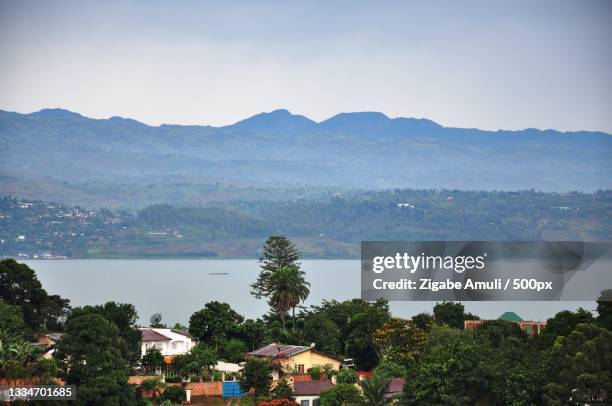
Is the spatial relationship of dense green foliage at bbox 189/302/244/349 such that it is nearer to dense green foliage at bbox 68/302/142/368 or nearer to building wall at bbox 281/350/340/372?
dense green foliage at bbox 68/302/142/368

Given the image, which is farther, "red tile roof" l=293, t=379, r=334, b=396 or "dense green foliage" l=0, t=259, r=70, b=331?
"dense green foliage" l=0, t=259, r=70, b=331

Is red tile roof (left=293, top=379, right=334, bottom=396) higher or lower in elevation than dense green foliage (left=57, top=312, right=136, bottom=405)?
lower

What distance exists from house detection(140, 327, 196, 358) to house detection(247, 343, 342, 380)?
7.28m

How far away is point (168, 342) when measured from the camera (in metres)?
73.4

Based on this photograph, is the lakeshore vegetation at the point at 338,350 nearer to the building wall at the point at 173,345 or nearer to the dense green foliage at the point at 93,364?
the dense green foliage at the point at 93,364

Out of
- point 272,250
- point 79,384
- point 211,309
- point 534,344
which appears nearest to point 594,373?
point 534,344

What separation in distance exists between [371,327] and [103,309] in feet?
46.1

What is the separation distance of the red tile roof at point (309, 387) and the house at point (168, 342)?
14494mm

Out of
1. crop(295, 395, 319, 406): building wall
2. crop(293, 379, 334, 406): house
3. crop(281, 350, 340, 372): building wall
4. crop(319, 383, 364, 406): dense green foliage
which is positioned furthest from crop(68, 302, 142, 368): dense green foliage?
crop(319, 383, 364, 406): dense green foliage

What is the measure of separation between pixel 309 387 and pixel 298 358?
744 cm

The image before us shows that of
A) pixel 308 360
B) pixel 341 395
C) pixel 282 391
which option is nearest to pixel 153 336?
pixel 308 360

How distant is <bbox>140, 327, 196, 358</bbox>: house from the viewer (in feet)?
238

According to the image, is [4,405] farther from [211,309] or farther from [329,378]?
[211,309]

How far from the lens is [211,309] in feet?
247
